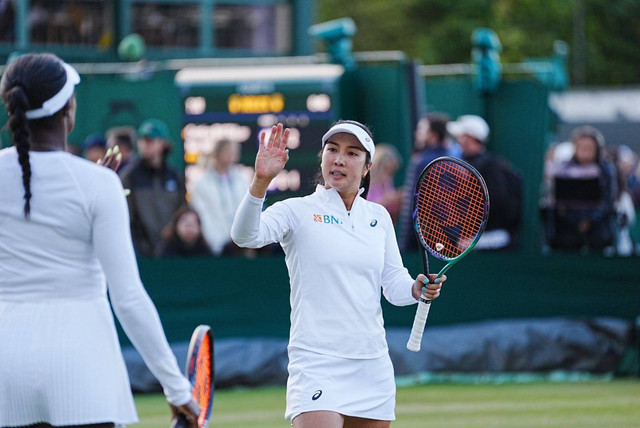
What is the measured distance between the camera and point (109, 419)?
3.98m

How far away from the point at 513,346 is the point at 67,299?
25.8 ft

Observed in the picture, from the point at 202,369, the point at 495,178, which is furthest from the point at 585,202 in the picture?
the point at 202,369

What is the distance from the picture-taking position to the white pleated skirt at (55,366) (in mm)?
3955

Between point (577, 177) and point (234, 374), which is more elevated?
point (577, 177)

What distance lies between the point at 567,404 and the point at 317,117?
197 inches

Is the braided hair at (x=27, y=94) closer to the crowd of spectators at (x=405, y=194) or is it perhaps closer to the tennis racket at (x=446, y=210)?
the tennis racket at (x=446, y=210)

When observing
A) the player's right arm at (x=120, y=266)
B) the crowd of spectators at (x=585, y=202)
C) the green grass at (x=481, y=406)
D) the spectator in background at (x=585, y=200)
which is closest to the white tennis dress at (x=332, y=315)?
the player's right arm at (x=120, y=266)

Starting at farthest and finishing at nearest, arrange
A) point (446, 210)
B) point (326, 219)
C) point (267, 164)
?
point (446, 210), point (326, 219), point (267, 164)

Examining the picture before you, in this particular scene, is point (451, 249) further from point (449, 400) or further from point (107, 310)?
point (449, 400)

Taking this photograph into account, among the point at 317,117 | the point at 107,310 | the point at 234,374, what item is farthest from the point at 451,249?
the point at 317,117

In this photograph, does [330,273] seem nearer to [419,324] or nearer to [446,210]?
[419,324]

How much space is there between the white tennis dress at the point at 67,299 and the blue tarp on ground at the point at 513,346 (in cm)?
704

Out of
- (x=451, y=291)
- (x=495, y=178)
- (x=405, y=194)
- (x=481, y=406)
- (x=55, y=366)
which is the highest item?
(x=55, y=366)

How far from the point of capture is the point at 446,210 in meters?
5.52
